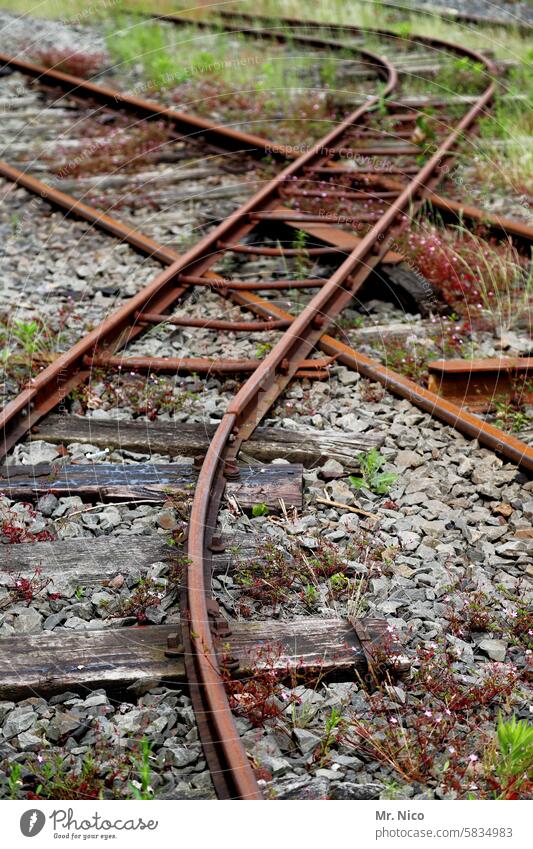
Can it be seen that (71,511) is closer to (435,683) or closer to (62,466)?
(62,466)

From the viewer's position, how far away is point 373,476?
4621 millimetres

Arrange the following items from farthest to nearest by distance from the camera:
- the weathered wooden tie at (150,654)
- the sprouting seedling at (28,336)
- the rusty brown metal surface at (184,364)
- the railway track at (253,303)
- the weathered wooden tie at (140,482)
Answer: the sprouting seedling at (28,336)
the rusty brown metal surface at (184,364)
the weathered wooden tie at (140,482)
the railway track at (253,303)
the weathered wooden tie at (150,654)

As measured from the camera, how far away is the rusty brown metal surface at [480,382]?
5.35 m

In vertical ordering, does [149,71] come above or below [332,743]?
above

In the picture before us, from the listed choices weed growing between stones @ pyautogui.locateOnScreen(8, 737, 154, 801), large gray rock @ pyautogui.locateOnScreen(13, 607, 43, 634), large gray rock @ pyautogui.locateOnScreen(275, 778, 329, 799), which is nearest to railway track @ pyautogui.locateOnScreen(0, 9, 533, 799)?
large gray rock @ pyautogui.locateOnScreen(275, 778, 329, 799)

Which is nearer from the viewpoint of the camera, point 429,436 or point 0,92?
point 429,436

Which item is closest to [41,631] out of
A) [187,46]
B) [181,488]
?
[181,488]

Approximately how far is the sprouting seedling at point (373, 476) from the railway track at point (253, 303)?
16.0 inches

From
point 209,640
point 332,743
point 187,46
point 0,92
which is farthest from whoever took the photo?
point 187,46

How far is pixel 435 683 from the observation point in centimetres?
344

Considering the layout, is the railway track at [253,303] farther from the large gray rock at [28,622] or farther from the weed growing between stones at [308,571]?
the large gray rock at [28,622]

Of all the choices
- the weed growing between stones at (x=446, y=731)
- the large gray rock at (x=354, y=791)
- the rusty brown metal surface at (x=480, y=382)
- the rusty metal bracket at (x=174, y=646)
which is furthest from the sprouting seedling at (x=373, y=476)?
the large gray rock at (x=354, y=791)
